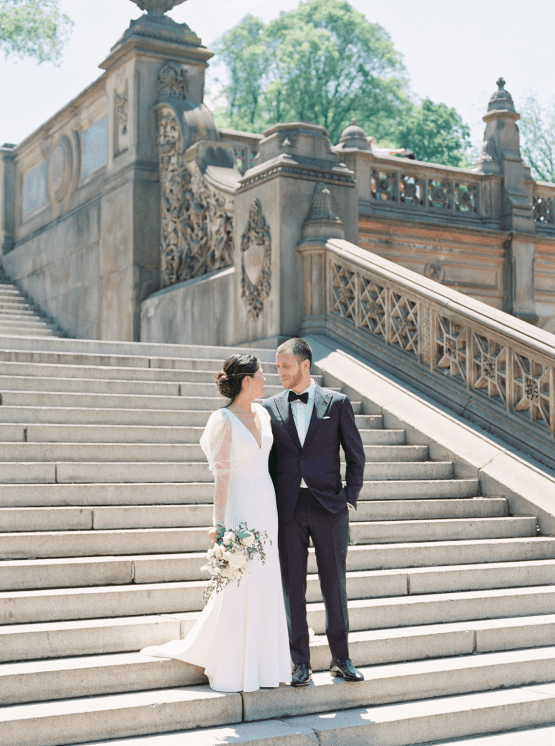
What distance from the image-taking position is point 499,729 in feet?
17.7

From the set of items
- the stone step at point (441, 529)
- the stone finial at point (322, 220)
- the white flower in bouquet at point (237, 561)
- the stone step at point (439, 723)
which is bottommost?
the stone step at point (439, 723)

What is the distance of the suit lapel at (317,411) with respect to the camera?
5059 mm

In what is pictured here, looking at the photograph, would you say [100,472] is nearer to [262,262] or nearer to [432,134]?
[262,262]

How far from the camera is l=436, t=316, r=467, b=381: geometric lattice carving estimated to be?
891 cm

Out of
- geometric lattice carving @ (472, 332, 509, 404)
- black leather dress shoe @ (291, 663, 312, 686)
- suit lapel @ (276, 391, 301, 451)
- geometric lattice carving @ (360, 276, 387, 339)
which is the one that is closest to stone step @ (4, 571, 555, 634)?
black leather dress shoe @ (291, 663, 312, 686)

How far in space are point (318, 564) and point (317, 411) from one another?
0.78m

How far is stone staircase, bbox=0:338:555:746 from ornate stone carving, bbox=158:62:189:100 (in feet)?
23.4

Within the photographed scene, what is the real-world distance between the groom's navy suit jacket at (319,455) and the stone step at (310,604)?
1.09m

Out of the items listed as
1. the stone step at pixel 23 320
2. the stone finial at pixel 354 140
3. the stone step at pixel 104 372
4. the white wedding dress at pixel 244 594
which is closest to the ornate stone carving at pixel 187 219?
the stone finial at pixel 354 140

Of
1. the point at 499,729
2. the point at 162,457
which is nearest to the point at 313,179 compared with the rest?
the point at 162,457

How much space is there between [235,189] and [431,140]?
34.4m

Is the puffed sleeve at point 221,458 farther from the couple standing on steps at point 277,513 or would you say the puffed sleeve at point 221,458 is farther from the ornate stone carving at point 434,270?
the ornate stone carving at point 434,270

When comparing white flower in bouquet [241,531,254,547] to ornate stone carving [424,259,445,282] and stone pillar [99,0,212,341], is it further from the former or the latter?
ornate stone carving [424,259,445,282]

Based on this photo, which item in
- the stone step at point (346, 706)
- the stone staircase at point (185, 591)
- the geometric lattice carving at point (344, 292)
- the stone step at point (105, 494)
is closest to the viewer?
the stone step at point (346, 706)
